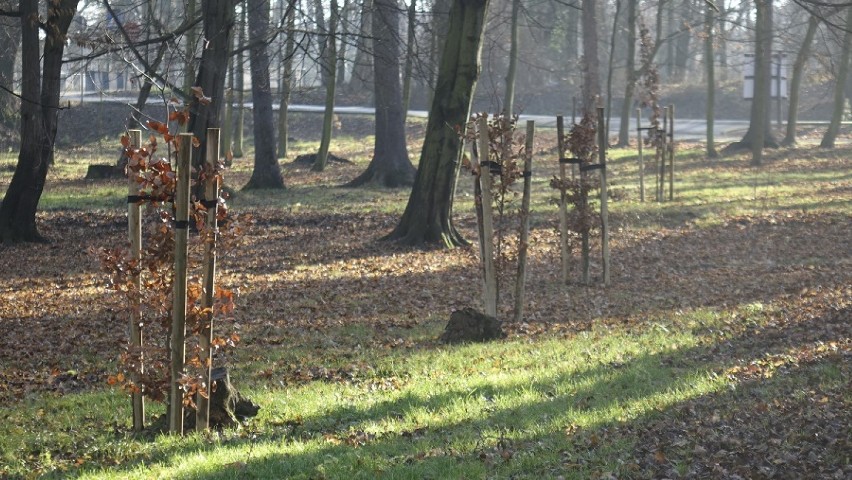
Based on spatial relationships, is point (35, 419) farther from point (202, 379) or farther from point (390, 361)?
point (390, 361)

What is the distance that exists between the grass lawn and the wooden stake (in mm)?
596

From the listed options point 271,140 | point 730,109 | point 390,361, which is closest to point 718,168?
point 271,140

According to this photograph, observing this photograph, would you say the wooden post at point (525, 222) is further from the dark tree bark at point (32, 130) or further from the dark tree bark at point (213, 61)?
the dark tree bark at point (32, 130)

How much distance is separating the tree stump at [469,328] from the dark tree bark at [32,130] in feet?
33.1

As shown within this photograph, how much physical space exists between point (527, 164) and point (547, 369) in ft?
8.80

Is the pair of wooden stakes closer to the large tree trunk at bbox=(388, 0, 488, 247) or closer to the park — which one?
the park

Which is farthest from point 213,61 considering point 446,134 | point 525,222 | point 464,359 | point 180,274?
point 180,274

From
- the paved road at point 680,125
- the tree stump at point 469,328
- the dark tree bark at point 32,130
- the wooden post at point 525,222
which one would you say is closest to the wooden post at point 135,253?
the tree stump at point 469,328

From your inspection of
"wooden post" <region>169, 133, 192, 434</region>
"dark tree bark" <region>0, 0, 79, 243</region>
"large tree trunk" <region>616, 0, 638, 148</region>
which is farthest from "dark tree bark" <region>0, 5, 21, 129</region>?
"large tree trunk" <region>616, 0, 638, 148</region>

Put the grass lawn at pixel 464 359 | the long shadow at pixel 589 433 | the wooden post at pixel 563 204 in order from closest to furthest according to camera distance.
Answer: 1. the long shadow at pixel 589 433
2. the grass lawn at pixel 464 359
3. the wooden post at pixel 563 204

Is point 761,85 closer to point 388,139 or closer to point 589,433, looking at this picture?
point 388,139

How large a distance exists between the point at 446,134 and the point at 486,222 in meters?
6.50

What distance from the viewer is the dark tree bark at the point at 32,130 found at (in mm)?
17484

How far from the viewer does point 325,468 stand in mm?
6051
